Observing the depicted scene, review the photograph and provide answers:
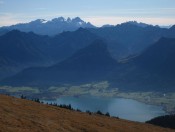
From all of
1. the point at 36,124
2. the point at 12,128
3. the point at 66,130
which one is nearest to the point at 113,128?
the point at 66,130

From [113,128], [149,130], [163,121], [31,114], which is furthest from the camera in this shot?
[163,121]

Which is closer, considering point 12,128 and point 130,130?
point 12,128

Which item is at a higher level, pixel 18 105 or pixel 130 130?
pixel 18 105

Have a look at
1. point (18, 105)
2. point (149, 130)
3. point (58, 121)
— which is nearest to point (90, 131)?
point (58, 121)

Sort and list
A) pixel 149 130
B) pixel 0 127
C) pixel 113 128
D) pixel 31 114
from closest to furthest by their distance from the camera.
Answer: pixel 0 127, pixel 31 114, pixel 113 128, pixel 149 130

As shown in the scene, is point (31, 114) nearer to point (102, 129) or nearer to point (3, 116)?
point (3, 116)

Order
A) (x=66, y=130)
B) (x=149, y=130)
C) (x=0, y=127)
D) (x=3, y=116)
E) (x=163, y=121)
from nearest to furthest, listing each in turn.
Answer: (x=0, y=127)
(x=3, y=116)
(x=66, y=130)
(x=149, y=130)
(x=163, y=121)

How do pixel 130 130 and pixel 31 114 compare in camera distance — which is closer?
pixel 31 114

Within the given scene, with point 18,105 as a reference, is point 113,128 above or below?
below

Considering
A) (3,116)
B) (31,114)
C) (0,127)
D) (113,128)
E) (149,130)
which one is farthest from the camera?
(149,130)

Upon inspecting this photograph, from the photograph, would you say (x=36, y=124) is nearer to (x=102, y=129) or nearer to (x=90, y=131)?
(x=90, y=131)

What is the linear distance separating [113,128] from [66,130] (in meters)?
21.7

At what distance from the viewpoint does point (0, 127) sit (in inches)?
2266

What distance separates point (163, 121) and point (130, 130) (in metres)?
67.4
